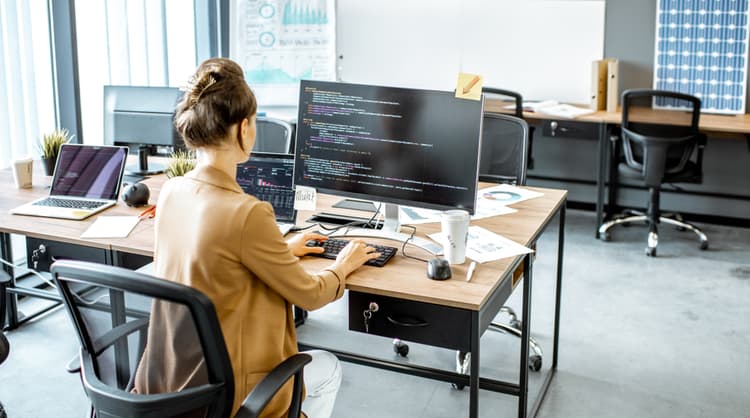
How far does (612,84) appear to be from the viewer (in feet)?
17.4

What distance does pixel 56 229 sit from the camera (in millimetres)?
2840

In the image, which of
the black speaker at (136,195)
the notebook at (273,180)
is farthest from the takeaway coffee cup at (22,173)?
the notebook at (273,180)

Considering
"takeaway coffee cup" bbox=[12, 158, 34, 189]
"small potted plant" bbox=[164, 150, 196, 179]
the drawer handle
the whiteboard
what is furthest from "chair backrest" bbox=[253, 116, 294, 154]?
the whiteboard

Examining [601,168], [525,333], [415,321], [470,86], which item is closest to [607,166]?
[601,168]

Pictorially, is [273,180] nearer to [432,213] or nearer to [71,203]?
[432,213]

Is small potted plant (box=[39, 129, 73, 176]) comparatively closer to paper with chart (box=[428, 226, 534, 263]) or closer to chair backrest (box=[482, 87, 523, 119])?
paper with chart (box=[428, 226, 534, 263])

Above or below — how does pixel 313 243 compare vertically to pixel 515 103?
below

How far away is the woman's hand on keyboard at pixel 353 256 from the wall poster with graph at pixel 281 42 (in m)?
3.34

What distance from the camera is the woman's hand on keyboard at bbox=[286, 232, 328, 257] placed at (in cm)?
250

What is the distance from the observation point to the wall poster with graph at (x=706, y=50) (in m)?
Answer: 5.15

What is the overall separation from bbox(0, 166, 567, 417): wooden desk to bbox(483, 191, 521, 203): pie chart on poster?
55mm

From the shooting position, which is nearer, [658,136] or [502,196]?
[502,196]

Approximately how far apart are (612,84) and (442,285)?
11.3ft

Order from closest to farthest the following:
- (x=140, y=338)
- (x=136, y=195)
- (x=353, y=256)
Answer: (x=140, y=338) < (x=353, y=256) < (x=136, y=195)
